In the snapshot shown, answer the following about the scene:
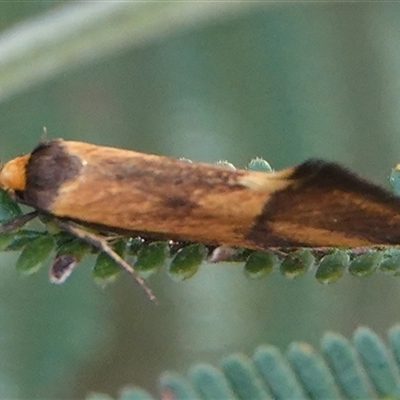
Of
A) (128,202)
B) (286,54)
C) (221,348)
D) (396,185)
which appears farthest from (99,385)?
(396,185)

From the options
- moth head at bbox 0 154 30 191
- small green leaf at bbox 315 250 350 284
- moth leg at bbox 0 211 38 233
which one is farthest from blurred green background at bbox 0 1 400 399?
small green leaf at bbox 315 250 350 284

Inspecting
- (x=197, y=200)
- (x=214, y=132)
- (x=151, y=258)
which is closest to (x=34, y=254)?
(x=151, y=258)

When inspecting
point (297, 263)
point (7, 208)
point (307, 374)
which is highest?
point (7, 208)

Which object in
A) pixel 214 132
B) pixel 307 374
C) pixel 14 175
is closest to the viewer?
pixel 307 374

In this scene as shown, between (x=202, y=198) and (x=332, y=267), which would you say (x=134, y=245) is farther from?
(x=332, y=267)

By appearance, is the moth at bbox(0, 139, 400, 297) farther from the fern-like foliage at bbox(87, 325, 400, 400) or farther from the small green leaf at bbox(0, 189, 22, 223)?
the fern-like foliage at bbox(87, 325, 400, 400)

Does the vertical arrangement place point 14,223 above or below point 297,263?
above
